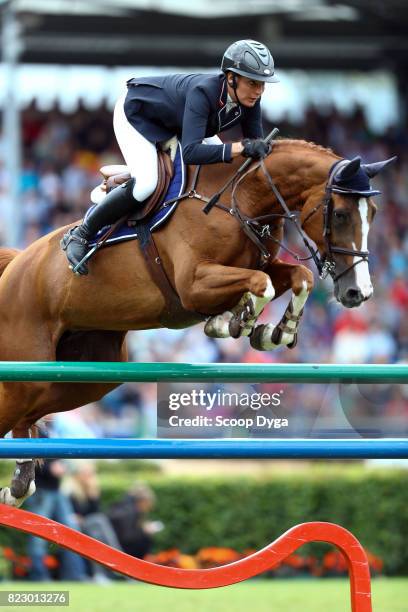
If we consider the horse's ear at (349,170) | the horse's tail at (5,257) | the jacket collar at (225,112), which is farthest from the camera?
the horse's tail at (5,257)

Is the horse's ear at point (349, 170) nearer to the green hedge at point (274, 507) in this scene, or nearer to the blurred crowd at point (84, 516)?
the blurred crowd at point (84, 516)

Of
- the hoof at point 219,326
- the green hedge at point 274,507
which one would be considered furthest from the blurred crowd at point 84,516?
the hoof at point 219,326

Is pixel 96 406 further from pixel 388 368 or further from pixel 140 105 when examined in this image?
pixel 388 368

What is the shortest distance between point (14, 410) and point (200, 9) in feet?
34.7

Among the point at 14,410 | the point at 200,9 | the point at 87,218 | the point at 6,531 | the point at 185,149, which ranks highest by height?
the point at 200,9

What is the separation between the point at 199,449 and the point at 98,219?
158 centimetres

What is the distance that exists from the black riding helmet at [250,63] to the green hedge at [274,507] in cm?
541

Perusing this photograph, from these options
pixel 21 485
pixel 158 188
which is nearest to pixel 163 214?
pixel 158 188

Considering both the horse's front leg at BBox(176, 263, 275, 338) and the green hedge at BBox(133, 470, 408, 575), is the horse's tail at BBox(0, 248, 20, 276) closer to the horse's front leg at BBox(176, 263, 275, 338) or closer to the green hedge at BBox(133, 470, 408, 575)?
the horse's front leg at BBox(176, 263, 275, 338)

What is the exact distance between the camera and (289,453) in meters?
4.65

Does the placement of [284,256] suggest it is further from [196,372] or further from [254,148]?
[196,372]

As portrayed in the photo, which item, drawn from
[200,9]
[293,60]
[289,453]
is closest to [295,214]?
[289,453]

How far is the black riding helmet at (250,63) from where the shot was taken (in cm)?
538

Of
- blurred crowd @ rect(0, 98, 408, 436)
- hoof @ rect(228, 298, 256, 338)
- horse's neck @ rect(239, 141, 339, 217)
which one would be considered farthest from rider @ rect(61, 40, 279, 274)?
blurred crowd @ rect(0, 98, 408, 436)
